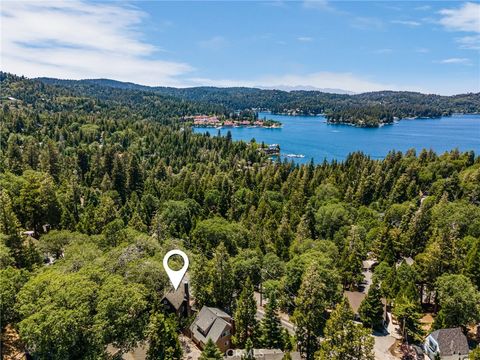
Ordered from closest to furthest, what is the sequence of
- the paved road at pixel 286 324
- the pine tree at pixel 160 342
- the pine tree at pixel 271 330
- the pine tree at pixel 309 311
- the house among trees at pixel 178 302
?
1. the pine tree at pixel 160 342
2. the pine tree at pixel 309 311
3. the pine tree at pixel 271 330
4. the house among trees at pixel 178 302
5. the paved road at pixel 286 324

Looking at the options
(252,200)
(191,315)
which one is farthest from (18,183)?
(252,200)

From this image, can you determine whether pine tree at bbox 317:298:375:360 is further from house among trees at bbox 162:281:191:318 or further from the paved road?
house among trees at bbox 162:281:191:318

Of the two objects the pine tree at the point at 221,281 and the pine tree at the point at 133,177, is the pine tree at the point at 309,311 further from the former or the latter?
the pine tree at the point at 133,177

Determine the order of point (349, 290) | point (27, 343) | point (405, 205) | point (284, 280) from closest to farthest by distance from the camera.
Answer: point (27, 343) → point (284, 280) → point (349, 290) → point (405, 205)

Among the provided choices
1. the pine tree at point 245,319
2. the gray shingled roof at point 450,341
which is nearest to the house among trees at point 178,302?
the pine tree at point 245,319

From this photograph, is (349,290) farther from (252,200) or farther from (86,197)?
(86,197)

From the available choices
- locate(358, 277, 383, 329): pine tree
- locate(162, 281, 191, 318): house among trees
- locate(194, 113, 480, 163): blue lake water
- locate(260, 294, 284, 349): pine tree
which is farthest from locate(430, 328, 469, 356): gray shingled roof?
locate(194, 113, 480, 163): blue lake water

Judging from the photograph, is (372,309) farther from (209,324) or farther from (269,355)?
(209,324)
